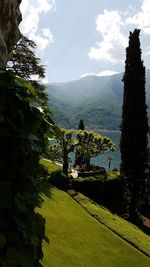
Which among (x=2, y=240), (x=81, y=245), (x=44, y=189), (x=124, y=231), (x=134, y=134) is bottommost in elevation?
(x=124, y=231)

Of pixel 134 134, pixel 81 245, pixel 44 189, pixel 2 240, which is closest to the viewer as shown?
pixel 2 240

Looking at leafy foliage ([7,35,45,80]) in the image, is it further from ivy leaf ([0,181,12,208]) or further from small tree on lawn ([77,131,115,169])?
ivy leaf ([0,181,12,208])

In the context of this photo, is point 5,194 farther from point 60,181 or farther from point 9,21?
point 60,181

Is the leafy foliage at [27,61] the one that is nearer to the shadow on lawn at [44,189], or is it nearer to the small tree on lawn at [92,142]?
the small tree on lawn at [92,142]

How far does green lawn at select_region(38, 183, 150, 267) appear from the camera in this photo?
50.3ft

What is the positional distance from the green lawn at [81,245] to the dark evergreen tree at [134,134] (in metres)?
13.0

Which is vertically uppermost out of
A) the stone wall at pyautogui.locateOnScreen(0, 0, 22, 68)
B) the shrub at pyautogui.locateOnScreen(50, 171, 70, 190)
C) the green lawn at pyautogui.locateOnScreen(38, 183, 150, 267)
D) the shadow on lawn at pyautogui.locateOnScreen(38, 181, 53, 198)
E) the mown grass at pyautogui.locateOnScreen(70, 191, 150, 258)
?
the stone wall at pyautogui.locateOnScreen(0, 0, 22, 68)

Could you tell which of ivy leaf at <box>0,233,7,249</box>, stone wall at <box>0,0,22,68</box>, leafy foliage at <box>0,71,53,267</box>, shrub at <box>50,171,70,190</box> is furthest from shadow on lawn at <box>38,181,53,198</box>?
shrub at <box>50,171,70,190</box>

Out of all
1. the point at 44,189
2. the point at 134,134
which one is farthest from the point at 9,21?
the point at 134,134

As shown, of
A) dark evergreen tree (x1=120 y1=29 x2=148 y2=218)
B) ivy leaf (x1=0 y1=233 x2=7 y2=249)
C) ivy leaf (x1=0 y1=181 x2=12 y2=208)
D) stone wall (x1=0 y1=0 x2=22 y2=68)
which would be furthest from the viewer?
dark evergreen tree (x1=120 y1=29 x2=148 y2=218)

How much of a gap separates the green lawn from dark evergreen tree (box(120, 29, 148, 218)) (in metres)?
13.0

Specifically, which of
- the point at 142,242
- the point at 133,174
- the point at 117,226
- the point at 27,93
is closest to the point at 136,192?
the point at 133,174

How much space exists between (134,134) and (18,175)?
33.9 metres

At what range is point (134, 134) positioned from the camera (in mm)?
37062
